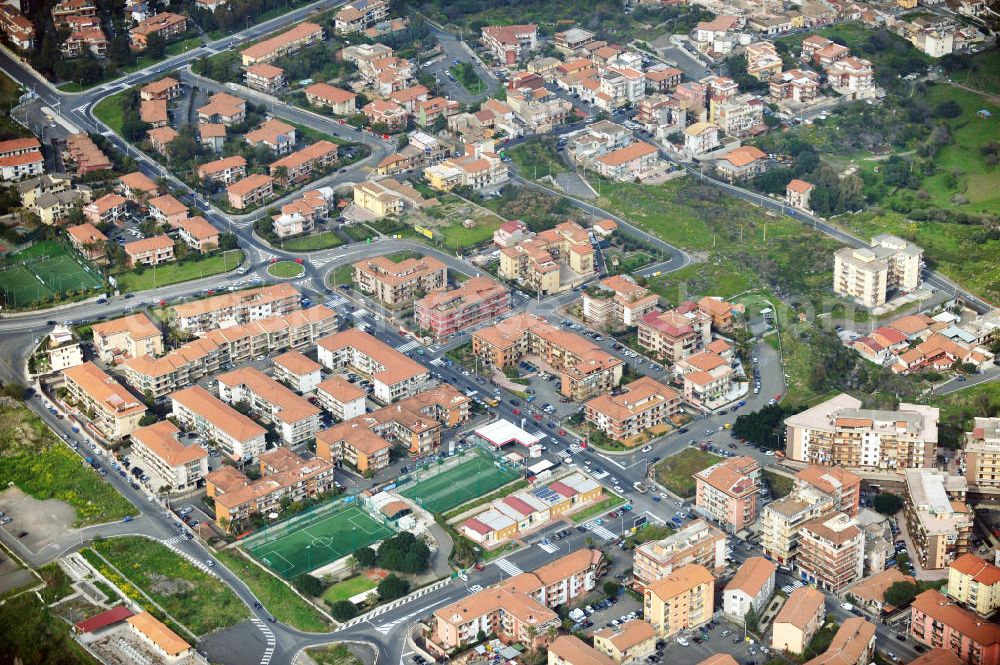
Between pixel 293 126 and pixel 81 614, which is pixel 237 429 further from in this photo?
pixel 293 126

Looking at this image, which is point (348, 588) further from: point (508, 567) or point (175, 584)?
point (175, 584)

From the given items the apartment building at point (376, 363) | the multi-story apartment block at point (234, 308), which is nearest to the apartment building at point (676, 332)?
the apartment building at point (376, 363)

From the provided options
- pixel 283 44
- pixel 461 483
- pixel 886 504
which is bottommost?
pixel 886 504

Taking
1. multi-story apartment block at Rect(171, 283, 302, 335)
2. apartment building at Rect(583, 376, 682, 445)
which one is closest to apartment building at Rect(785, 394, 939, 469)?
apartment building at Rect(583, 376, 682, 445)

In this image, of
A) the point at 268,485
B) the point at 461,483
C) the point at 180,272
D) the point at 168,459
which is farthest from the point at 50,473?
the point at 180,272

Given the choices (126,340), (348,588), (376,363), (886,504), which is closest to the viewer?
(348,588)

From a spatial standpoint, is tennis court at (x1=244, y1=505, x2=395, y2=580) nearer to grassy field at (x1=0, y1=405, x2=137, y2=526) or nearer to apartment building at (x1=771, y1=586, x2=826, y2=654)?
grassy field at (x1=0, y1=405, x2=137, y2=526)
